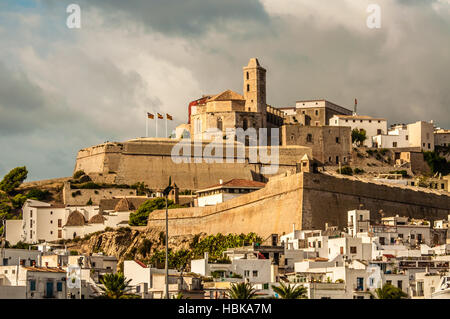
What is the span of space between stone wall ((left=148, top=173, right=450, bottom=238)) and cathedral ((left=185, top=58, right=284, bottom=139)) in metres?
23.3

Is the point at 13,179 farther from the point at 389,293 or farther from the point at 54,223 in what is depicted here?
the point at 389,293

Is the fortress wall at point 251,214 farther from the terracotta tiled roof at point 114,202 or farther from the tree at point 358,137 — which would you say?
the tree at point 358,137

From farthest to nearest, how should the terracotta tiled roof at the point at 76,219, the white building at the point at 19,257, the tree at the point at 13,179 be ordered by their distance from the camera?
the tree at the point at 13,179 → the terracotta tiled roof at the point at 76,219 → the white building at the point at 19,257

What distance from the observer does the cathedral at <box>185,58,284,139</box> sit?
98250mm

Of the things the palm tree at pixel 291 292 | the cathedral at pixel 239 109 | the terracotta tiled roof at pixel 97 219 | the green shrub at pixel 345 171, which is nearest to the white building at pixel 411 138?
the green shrub at pixel 345 171

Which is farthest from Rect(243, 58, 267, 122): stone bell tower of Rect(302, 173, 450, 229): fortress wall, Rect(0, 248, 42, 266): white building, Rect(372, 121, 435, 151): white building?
Rect(0, 248, 42, 266): white building

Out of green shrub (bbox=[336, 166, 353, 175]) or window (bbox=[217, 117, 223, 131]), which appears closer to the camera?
green shrub (bbox=[336, 166, 353, 175])

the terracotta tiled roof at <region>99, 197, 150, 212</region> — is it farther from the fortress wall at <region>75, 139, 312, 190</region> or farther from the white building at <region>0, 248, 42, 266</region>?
the white building at <region>0, 248, 42, 266</region>

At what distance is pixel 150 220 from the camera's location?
77.5 meters

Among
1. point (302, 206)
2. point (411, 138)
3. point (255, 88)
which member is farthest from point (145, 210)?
point (411, 138)

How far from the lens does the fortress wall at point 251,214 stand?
219 feet

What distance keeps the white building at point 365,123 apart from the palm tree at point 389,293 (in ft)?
218

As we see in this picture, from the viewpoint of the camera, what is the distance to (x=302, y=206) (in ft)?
215

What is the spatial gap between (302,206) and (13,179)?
34.0 meters
